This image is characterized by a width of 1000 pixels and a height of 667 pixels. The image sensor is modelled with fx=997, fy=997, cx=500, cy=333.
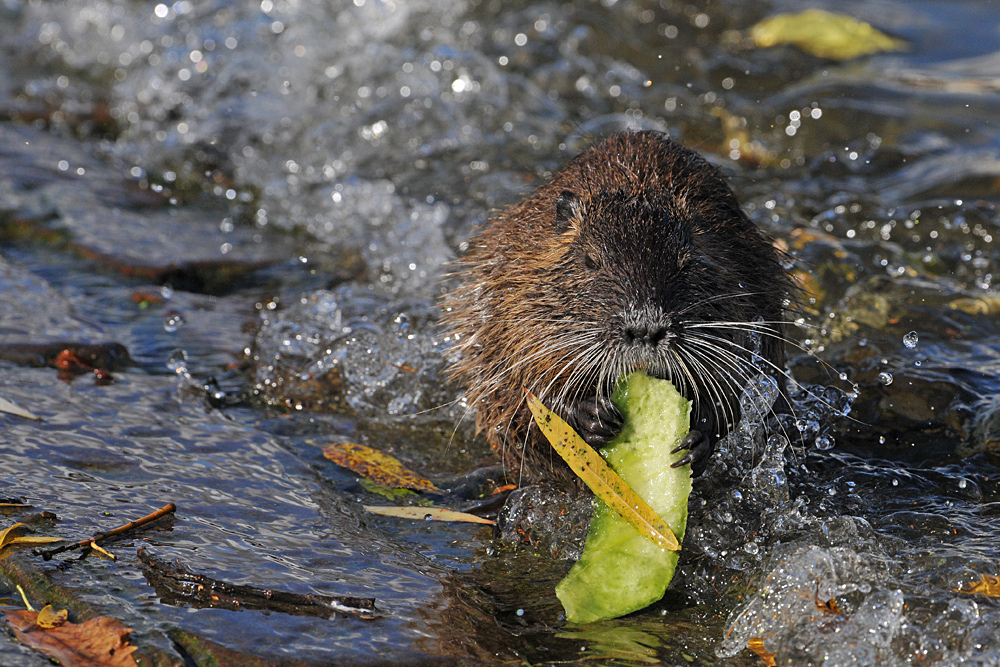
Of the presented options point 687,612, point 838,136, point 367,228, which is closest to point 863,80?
point 838,136

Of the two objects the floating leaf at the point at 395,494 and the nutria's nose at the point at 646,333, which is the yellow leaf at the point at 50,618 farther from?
the nutria's nose at the point at 646,333

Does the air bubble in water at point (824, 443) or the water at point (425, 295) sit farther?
the air bubble in water at point (824, 443)

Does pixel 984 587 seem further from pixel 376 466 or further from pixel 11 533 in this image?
pixel 11 533

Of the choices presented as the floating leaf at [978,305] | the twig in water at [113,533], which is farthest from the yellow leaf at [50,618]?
the floating leaf at [978,305]

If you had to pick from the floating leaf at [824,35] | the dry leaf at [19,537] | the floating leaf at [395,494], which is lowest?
the floating leaf at [395,494]

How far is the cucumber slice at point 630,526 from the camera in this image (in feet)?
9.34

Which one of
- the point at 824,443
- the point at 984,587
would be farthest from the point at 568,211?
the point at 984,587

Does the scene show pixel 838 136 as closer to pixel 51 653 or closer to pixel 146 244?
pixel 146 244

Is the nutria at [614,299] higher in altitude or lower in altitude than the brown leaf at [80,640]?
higher

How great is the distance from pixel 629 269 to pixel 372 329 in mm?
2007

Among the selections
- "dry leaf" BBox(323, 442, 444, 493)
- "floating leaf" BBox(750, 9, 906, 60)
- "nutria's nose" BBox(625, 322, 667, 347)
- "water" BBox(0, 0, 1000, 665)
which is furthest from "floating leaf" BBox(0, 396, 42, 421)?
"floating leaf" BBox(750, 9, 906, 60)

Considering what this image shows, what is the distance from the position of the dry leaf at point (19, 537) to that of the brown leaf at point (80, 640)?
0.95ft

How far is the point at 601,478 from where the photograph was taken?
2996mm

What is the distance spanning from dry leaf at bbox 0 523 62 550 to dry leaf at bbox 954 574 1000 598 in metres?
2.52
